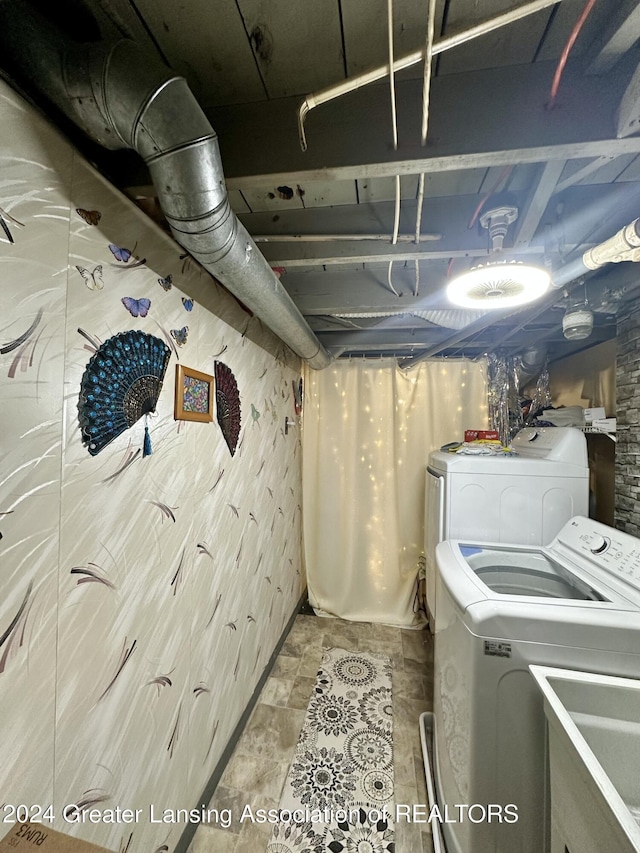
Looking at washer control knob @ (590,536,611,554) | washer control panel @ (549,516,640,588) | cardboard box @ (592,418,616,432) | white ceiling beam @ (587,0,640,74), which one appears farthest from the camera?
cardboard box @ (592,418,616,432)

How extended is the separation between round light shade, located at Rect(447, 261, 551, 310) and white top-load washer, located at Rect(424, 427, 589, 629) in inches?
38.3

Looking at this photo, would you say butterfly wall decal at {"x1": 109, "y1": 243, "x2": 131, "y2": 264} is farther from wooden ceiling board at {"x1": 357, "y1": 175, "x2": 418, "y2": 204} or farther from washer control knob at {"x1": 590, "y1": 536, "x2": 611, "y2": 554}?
washer control knob at {"x1": 590, "y1": 536, "x2": 611, "y2": 554}

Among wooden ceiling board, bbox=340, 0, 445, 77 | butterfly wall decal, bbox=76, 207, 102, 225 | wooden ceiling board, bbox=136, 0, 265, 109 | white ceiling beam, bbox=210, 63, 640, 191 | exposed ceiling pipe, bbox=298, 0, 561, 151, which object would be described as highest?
wooden ceiling board, bbox=136, 0, 265, 109

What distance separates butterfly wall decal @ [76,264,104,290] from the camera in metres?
0.78

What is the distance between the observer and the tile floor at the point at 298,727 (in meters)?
1.26

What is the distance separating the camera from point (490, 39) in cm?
70

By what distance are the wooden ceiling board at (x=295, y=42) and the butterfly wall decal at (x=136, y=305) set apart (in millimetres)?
666

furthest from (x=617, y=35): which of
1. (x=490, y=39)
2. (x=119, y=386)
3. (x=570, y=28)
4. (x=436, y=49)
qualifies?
(x=119, y=386)

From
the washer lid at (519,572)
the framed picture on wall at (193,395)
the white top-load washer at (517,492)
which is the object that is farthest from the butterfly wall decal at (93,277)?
the white top-load washer at (517,492)

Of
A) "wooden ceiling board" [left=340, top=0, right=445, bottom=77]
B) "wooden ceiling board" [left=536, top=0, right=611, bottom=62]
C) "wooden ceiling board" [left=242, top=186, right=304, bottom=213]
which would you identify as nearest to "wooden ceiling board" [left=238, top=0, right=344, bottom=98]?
"wooden ceiling board" [left=340, top=0, right=445, bottom=77]

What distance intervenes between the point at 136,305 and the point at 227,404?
62 cm

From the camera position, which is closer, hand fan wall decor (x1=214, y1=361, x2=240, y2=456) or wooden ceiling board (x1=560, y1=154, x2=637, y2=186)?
wooden ceiling board (x1=560, y1=154, x2=637, y2=186)

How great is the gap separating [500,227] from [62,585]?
1703 millimetres

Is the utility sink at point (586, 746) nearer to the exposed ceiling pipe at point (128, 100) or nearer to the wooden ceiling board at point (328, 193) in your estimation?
the exposed ceiling pipe at point (128, 100)
